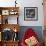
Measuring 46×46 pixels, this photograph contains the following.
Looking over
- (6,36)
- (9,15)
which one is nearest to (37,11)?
(9,15)

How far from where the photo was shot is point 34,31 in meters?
5.80

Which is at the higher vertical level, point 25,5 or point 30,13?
point 25,5

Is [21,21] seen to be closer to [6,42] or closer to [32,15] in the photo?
[32,15]

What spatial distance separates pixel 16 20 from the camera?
5.92 meters

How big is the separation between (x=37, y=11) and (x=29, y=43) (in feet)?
4.34

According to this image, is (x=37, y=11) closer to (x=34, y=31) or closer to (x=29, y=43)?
(x=34, y=31)

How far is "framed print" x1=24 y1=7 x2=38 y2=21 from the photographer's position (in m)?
5.91

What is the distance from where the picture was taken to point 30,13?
19.5ft

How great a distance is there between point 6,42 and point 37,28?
1280 millimetres

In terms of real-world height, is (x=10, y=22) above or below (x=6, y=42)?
above

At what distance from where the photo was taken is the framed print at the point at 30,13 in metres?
5.91

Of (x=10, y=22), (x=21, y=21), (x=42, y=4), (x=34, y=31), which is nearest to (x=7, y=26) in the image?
(x=10, y=22)

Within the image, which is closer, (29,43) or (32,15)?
(29,43)

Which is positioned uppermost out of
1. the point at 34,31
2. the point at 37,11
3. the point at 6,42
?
the point at 37,11
